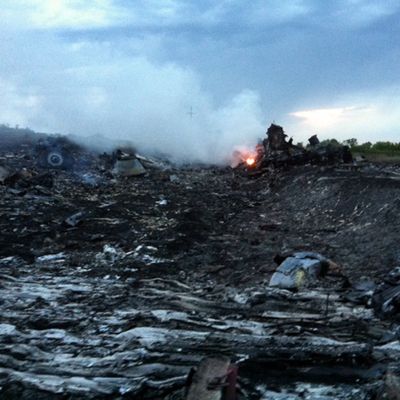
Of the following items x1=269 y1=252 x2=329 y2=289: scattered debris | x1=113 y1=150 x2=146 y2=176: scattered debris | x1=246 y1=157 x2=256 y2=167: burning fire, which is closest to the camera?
x1=269 y1=252 x2=329 y2=289: scattered debris

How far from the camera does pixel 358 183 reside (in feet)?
38.7

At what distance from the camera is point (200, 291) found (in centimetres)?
635

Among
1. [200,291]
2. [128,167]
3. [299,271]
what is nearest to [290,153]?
[128,167]

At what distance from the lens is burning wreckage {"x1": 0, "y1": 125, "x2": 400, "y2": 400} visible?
3.67 m

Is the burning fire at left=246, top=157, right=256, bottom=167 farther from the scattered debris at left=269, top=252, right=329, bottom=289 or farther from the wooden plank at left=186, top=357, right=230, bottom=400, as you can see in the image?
the wooden plank at left=186, top=357, right=230, bottom=400

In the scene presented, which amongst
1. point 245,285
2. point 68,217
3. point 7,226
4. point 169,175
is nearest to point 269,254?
point 245,285

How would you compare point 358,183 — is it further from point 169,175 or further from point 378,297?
point 169,175

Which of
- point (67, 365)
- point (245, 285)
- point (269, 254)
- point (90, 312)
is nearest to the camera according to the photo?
point (67, 365)

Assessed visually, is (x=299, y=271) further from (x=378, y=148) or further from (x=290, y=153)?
(x=378, y=148)

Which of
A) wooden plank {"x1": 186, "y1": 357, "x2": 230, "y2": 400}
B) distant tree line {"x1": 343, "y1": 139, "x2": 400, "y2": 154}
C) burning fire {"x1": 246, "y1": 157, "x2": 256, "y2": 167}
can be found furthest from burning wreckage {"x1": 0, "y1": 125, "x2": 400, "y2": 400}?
distant tree line {"x1": 343, "y1": 139, "x2": 400, "y2": 154}

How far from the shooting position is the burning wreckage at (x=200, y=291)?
3.67 m

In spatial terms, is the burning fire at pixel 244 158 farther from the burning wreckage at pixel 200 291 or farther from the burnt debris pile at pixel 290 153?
the burning wreckage at pixel 200 291

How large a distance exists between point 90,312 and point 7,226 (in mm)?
4927

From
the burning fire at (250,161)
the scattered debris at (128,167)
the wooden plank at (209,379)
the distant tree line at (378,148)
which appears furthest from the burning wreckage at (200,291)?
the distant tree line at (378,148)
